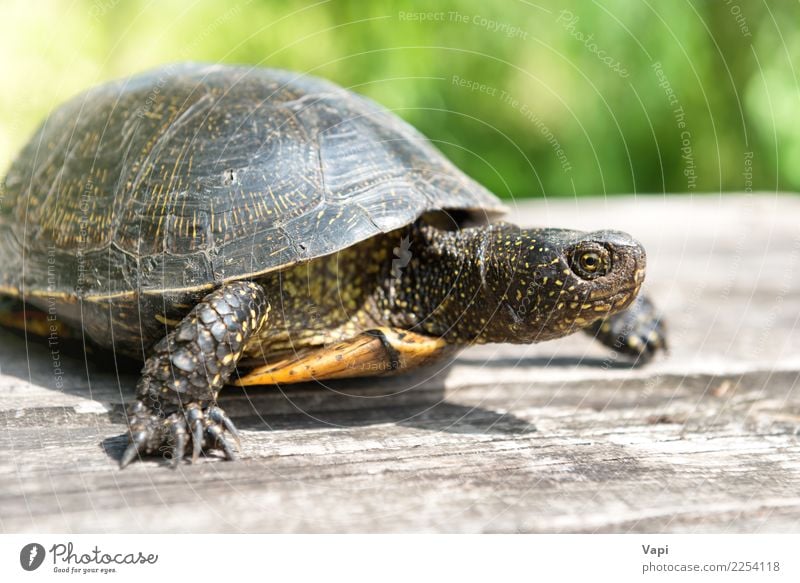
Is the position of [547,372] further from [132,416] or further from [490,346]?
[132,416]

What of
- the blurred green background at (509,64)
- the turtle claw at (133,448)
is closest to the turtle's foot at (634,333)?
the turtle claw at (133,448)

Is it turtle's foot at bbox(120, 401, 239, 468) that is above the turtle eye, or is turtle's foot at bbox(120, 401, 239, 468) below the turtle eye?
below

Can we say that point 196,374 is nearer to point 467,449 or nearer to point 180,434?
point 180,434

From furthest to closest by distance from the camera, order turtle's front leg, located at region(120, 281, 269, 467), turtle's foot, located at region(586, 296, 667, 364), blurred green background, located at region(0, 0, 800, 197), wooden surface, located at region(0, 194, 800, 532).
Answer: blurred green background, located at region(0, 0, 800, 197), turtle's foot, located at region(586, 296, 667, 364), turtle's front leg, located at region(120, 281, 269, 467), wooden surface, located at region(0, 194, 800, 532)

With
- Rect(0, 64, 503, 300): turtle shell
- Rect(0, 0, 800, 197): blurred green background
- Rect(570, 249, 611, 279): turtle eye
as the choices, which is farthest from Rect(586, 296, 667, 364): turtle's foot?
Rect(0, 0, 800, 197): blurred green background

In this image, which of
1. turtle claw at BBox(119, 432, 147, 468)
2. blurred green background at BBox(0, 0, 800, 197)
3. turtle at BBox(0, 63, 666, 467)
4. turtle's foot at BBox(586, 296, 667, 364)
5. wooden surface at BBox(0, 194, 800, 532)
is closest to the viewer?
wooden surface at BBox(0, 194, 800, 532)

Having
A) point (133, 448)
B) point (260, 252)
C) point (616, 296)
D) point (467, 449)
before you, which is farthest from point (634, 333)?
point (133, 448)

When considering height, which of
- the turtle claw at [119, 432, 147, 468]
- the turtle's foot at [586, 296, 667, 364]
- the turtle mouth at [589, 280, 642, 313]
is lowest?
the turtle claw at [119, 432, 147, 468]

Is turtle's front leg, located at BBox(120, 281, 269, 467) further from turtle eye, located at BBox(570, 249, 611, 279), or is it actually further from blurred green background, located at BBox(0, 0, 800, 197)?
blurred green background, located at BBox(0, 0, 800, 197)
